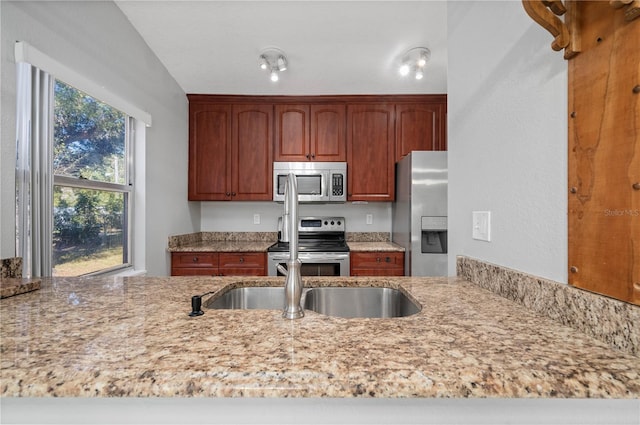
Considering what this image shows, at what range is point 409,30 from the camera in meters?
2.03

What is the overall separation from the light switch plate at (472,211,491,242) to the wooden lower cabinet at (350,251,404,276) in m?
1.62

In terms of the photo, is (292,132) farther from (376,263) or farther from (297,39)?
(376,263)

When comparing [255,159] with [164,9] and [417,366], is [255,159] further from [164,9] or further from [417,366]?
[417,366]

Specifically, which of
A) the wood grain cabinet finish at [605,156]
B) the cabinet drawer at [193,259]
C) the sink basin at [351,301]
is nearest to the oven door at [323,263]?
the cabinet drawer at [193,259]

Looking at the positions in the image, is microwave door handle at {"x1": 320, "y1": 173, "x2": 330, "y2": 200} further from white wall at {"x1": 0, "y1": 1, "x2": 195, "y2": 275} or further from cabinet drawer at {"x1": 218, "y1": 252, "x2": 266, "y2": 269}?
white wall at {"x1": 0, "y1": 1, "x2": 195, "y2": 275}

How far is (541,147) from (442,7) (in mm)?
1543

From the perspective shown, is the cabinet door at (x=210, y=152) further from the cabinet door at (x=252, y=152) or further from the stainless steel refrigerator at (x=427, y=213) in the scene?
the stainless steel refrigerator at (x=427, y=213)

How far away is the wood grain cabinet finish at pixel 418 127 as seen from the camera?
3.00 m

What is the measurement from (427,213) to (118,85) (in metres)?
2.48

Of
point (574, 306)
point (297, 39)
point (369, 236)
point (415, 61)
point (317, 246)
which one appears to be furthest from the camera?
point (369, 236)

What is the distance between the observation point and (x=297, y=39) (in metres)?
2.14

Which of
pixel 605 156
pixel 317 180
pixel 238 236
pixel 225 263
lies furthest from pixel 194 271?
pixel 605 156

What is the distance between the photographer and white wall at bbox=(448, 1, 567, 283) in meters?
0.73

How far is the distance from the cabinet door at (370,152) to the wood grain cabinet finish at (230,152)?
88 cm
